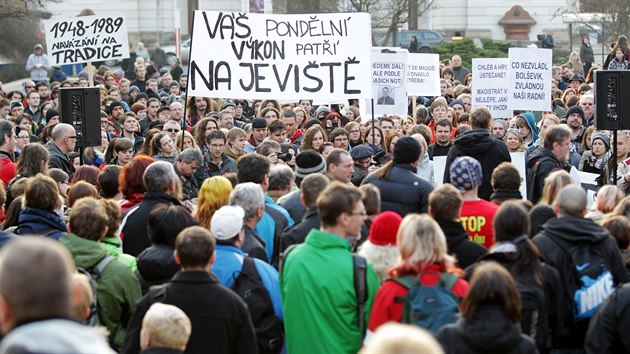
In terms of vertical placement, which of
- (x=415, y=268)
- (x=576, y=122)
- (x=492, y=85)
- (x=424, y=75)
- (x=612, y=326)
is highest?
(x=424, y=75)

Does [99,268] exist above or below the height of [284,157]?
below

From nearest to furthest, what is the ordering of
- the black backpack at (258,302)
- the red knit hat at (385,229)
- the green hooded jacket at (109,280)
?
the red knit hat at (385,229) < the black backpack at (258,302) < the green hooded jacket at (109,280)

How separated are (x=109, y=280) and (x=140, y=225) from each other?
4.16 ft

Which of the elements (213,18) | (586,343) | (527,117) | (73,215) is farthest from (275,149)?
(586,343)

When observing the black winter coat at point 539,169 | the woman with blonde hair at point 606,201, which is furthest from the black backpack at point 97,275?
the black winter coat at point 539,169

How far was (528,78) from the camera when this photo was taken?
54.4ft

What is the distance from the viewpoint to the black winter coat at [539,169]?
10747 millimetres

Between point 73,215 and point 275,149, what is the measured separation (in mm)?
4524

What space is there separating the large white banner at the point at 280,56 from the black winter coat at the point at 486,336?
7.72 m

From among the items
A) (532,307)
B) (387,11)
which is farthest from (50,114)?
(387,11)

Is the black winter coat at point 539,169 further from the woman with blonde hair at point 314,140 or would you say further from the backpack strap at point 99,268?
the backpack strap at point 99,268

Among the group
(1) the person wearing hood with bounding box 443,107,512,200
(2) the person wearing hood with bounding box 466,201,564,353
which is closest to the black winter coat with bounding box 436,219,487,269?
(2) the person wearing hood with bounding box 466,201,564,353

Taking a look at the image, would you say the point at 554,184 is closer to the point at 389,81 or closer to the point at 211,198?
the point at 211,198

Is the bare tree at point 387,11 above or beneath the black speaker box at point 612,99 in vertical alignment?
Answer: above
